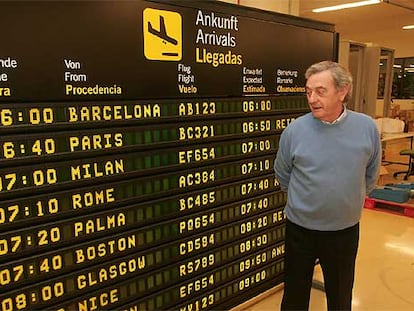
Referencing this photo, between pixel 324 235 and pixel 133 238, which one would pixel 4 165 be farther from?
pixel 324 235

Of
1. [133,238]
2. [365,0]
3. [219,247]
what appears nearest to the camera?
[133,238]

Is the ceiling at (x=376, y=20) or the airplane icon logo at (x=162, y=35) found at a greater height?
the ceiling at (x=376, y=20)

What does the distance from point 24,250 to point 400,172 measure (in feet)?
21.5

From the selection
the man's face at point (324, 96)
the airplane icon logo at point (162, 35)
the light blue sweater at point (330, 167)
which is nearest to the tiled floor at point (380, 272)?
the light blue sweater at point (330, 167)

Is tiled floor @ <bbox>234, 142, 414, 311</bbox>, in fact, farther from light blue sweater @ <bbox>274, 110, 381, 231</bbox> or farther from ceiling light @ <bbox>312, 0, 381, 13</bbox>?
ceiling light @ <bbox>312, 0, 381, 13</bbox>

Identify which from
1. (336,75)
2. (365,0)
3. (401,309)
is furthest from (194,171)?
(365,0)

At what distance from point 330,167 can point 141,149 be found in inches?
34.3

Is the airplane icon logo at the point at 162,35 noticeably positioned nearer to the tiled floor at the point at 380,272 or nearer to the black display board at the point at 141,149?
the black display board at the point at 141,149

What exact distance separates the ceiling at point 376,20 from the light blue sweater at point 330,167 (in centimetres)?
416

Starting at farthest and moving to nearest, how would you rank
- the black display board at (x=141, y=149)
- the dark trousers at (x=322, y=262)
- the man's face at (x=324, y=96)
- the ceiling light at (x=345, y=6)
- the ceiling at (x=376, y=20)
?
1. the ceiling at (x=376, y=20)
2. the ceiling light at (x=345, y=6)
3. the dark trousers at (x=322, y=262)
4. the man's face at (x=324, y=96)
5. the black display board at (x=141, y=149)

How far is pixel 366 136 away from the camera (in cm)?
183

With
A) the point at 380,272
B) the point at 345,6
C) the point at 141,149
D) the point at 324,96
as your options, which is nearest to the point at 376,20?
the point at 345,6

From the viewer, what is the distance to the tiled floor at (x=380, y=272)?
266 cm

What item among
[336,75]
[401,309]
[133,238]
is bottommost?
[401,309]
